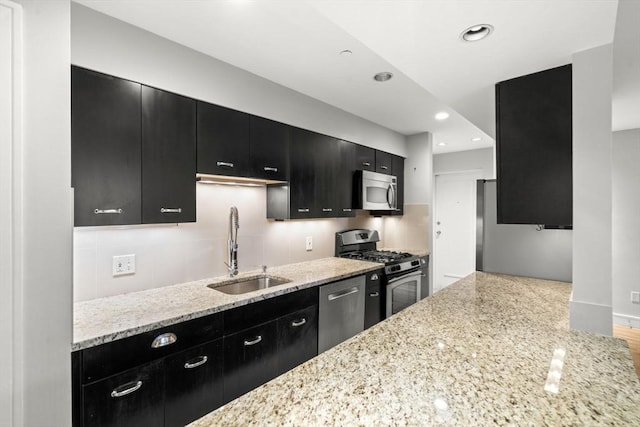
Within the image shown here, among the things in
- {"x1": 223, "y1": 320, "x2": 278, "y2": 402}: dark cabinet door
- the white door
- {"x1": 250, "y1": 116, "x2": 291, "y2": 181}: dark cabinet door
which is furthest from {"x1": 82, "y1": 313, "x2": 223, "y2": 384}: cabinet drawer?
the white door

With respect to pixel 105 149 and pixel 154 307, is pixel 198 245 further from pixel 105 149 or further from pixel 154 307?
pixel 105 149

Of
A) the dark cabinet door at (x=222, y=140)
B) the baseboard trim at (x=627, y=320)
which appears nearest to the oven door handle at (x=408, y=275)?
the dark cabinet door at (x=222, y=140)

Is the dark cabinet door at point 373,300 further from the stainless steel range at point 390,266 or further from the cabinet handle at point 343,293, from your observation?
the cabinet handle at point 343,293

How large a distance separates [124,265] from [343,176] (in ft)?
6.73

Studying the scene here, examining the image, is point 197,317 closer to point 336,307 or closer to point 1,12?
point 336,307

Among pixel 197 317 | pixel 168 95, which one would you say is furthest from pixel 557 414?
pixel 168 95

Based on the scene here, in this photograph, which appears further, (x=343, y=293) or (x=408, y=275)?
(x=408, y=275)

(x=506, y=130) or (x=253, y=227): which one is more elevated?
(x=506, y=130)

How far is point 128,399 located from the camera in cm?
137

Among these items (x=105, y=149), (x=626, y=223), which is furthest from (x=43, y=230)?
(x=626, y=223)

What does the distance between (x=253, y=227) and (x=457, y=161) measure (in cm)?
399

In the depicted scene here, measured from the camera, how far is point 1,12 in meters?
1.05

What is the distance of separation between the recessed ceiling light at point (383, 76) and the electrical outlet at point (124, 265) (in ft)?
7.07

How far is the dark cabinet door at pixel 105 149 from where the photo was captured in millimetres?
1508
